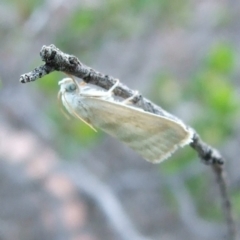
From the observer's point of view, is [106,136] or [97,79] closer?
[97,79]

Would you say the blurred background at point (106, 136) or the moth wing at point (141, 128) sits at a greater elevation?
the blurred background at point (106, 136)

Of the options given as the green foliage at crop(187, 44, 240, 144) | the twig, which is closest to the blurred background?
the green foliage at crop(187, 44, 240, 144)

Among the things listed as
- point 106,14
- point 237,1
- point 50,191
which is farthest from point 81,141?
point 237,1

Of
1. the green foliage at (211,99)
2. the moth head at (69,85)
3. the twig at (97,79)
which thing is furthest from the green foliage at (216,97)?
the moth head at (69,85)

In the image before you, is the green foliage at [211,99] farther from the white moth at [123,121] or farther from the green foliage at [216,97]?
the white moth at [123,121]

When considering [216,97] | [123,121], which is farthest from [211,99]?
[123,121]

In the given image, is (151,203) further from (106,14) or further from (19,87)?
(106,14)

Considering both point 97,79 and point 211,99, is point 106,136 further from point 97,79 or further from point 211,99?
point 97,79
